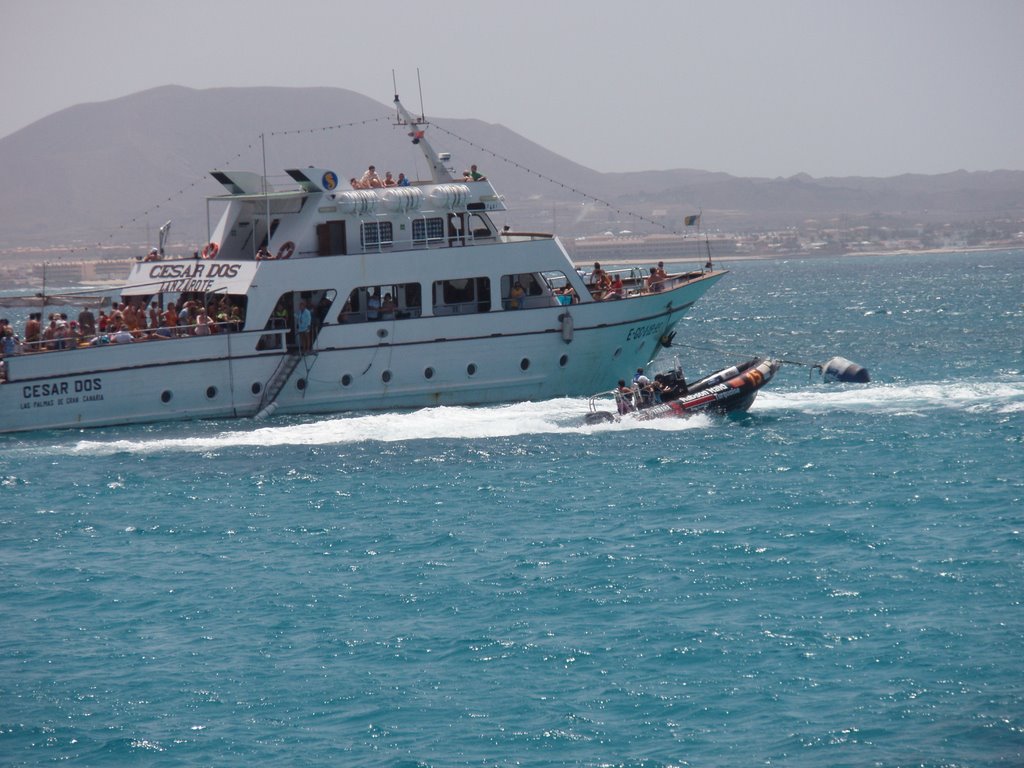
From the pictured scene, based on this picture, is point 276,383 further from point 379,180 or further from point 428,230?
point 379,180

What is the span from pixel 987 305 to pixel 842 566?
6471 centimetres

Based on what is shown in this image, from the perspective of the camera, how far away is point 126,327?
114ft

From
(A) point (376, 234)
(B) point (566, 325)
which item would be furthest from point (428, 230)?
(B) point (566, 325)

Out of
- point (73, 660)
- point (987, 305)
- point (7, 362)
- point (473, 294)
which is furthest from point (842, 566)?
point (987, 305)

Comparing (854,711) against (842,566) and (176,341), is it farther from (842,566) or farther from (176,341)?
(176,341)

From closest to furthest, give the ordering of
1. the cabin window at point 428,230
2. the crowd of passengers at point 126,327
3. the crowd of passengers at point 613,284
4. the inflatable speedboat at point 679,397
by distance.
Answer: the inflatable speedboat at point 679,397 < the crowd of passengers at point 126,327 < the cabin window at point 428,230 < the crowd of passengers at point 613,284

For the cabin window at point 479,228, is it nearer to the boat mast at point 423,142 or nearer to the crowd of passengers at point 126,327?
the boat mast at point 423,142

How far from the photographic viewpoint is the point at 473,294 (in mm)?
35781

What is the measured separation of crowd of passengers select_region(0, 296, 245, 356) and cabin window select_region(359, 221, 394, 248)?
360 centimetres

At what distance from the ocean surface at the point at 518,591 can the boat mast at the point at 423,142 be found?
7.14 meters

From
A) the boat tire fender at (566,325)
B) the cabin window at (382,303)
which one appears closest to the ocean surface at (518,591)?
the boat tire fender at (566,325)

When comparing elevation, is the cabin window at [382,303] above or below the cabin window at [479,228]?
below

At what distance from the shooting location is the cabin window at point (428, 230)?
118 feet

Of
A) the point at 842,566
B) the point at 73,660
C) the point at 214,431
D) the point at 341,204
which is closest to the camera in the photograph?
the point at 73,660
